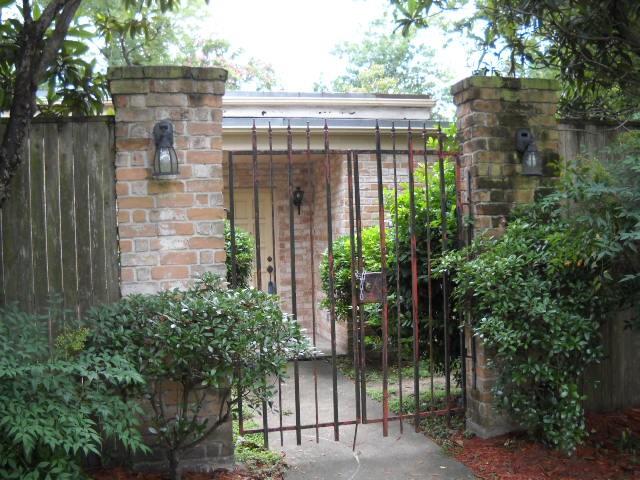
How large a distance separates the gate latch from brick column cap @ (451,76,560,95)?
59.2 inches

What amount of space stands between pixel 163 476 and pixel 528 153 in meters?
3.30

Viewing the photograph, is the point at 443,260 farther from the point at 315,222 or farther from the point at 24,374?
the point at 315,222

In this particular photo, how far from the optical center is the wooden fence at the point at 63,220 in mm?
3807

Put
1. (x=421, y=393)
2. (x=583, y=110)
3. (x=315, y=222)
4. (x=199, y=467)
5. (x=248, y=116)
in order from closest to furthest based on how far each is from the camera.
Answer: (x=199, y=467)
(x=421, y=393)
(x=583, y=110)
(x=248, y=116)
(x=315, y=222)

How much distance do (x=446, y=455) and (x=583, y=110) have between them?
157 inches

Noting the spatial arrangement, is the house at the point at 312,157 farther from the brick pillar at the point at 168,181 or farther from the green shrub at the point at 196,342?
the green shrub at the point at 196,342

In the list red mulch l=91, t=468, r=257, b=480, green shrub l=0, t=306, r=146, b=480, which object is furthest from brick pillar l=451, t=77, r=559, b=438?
green shrub l=0, t=306, r=146, b=480

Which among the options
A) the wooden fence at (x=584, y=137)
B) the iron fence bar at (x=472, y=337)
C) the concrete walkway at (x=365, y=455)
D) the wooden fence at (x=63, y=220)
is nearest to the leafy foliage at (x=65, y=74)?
the wooden fence at (x=63, y=220)

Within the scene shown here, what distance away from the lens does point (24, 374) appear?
9.86 feet

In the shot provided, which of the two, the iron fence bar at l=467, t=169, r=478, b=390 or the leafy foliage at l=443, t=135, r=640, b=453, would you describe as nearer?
the leafy foliage at l=443, t=135, r=640, b=453

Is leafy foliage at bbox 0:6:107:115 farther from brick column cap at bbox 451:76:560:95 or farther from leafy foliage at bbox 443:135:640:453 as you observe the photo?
leafy foliage at bbox 443:135:640:453

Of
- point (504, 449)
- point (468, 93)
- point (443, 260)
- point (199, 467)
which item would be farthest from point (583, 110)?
point (199, 467)

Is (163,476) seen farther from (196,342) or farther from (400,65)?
(400,65)

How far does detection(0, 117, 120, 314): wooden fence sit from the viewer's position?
3.81 metres
